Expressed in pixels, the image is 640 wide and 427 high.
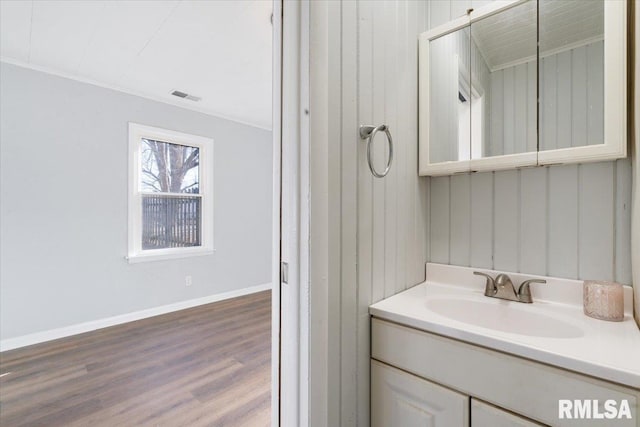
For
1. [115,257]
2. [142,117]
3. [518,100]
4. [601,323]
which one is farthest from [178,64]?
[601,323]

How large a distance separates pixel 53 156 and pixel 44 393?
1.86 meters

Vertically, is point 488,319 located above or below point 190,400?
above

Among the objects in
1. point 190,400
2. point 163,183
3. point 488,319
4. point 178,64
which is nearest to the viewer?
point 488,319

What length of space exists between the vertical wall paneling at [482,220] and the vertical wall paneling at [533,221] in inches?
4.5

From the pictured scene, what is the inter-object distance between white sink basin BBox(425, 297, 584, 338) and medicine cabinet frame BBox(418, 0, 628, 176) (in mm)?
544

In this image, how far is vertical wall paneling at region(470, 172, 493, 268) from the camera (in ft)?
4.23

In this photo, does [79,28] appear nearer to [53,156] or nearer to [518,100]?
[53,156]

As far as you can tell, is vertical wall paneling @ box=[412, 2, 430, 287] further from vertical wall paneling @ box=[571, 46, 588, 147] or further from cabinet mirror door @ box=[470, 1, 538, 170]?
vertical wall paneling @ box=[571, 46, 588, 147]

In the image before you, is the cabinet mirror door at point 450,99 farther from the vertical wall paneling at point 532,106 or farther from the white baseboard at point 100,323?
the white baseboard at point 100,323

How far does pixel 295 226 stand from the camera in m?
0.87

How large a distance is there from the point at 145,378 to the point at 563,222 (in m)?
2.54

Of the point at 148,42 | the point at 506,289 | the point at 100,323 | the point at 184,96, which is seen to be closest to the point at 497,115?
the point at 506,289

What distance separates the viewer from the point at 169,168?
3.39 m

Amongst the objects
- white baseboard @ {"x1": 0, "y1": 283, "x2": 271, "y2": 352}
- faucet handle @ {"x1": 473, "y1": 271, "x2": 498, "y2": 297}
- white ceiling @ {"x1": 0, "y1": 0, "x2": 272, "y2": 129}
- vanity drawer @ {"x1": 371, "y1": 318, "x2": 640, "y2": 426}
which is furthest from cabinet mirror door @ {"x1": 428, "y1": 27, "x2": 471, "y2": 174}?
white baseboard @ {"x1": 0, "y1": 283, "x2": 271, "y2": 352}
